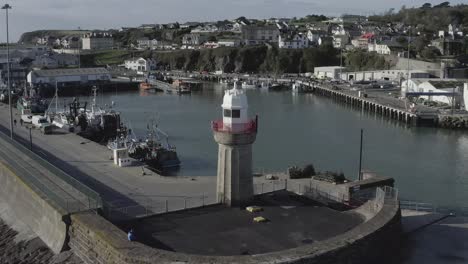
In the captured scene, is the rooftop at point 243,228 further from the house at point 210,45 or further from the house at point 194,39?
the house at point 194,39

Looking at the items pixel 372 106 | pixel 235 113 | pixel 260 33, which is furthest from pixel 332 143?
pixel 260 33

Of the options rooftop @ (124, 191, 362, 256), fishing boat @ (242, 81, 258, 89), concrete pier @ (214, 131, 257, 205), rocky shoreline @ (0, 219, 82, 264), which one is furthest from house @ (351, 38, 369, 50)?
rocky shoreline @ (0, 219, 82, 264)

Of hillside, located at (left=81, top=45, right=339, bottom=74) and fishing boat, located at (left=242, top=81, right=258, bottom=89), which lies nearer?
fishing boat, located at (left=242, top=81, right=258, bottom=89)

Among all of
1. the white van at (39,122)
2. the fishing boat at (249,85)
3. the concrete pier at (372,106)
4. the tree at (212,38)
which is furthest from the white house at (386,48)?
the white van at (39,122)

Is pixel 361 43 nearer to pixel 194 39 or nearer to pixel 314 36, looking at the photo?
pixel 314 36

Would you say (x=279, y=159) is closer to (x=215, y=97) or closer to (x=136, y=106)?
(x=136, y=106)

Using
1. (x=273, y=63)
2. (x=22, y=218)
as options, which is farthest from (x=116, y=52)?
(x=22, y=218)

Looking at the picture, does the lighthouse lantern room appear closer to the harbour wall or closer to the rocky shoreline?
the harbour wall
